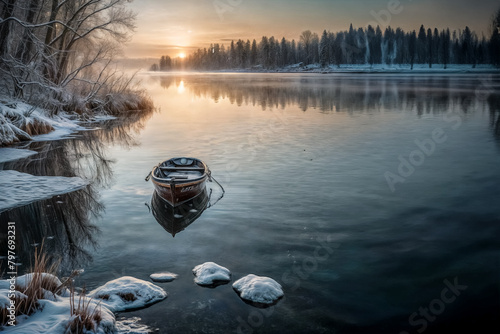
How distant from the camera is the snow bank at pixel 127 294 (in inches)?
300

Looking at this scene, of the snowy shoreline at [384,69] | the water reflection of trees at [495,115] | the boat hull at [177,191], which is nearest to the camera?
the boat hull at [177,191]

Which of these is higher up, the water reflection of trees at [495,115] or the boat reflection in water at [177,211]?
the water reflection of trees at [495,115]

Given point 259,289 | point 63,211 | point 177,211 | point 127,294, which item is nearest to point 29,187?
point 63,211

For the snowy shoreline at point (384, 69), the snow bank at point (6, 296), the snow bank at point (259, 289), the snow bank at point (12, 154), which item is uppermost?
the snowy shoreline at point (384, 69)

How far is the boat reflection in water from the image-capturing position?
12.2 meters

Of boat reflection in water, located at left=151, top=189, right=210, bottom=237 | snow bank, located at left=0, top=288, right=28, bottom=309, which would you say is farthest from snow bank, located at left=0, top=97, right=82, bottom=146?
snow bank, located at left=0, top=288, right=28, bottom=309

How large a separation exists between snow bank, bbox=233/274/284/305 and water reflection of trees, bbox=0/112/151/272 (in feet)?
12.1

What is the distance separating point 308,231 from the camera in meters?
11.3

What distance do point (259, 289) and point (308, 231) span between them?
3.58m

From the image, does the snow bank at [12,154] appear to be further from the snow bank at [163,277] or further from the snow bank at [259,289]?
the snow bank at [259,289]

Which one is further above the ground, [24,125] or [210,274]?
[24,125]

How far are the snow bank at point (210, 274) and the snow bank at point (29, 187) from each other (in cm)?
741

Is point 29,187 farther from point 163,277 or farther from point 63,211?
point 163,277

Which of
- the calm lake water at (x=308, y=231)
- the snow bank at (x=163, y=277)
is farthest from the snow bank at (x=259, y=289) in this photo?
the snow bank at (x=163, y=277)
